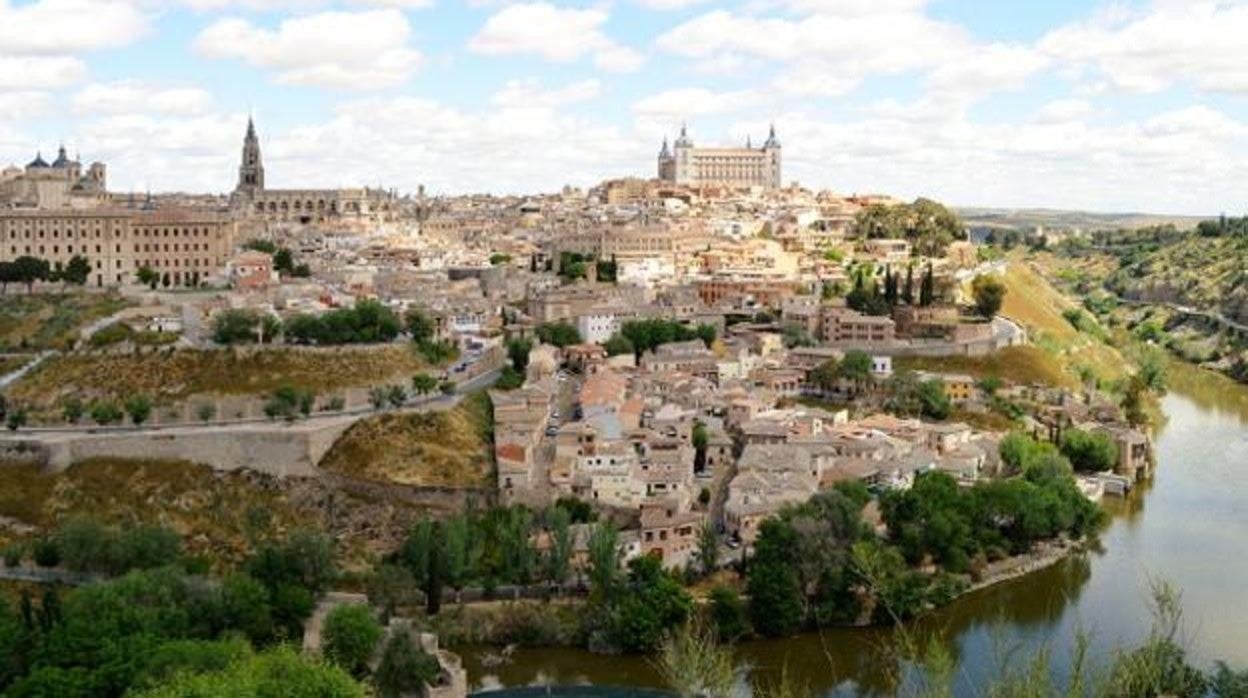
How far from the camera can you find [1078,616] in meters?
16.8

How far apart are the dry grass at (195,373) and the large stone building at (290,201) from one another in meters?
27.4

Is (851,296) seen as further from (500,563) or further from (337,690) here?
(337,690)

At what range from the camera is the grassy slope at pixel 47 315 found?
2423cm

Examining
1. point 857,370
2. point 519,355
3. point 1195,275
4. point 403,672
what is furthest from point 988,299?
point 1195,275

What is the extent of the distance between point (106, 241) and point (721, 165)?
125 ft

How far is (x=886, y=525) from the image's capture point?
18625 mm

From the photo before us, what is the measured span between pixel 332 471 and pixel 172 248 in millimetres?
12745

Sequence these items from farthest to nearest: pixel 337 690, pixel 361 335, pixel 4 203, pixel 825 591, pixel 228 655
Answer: pixel 4 203
pixel 361 335
pixel 825 591
pixel 228 655
pixel 337 690

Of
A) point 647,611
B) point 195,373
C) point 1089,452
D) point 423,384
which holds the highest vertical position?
point 195,373

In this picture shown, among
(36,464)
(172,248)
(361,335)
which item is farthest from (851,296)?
(36,464)

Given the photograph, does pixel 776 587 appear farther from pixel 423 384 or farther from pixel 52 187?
pixel 52 187

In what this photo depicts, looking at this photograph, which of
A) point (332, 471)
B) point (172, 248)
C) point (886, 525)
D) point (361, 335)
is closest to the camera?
point (886, 525)

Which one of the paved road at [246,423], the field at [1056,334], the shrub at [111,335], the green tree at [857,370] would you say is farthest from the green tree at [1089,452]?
the shrub at [111,335]

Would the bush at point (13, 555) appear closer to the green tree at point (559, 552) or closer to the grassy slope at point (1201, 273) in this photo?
the green tree at point (559, 552)
